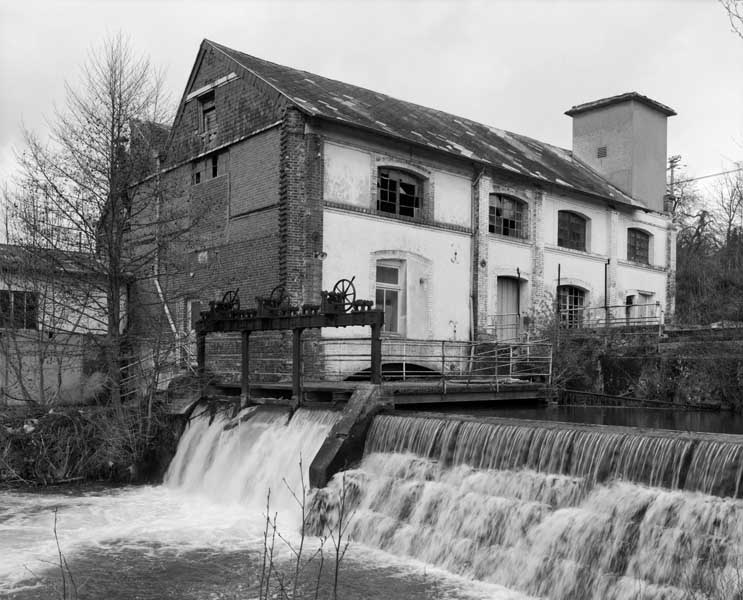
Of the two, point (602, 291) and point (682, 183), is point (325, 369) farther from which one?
point (682, 183)

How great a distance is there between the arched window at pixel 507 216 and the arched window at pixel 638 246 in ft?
18.9

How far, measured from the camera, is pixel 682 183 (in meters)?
44.8

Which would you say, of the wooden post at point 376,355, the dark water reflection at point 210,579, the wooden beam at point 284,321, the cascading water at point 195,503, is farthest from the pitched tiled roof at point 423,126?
the dark water reflection at point 210,579

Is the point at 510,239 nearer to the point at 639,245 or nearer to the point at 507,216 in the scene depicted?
the point at 507,216

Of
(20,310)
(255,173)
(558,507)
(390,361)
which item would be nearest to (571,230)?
(390,361)

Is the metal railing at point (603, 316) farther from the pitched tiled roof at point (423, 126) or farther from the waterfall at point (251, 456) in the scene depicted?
the waterfall at point (251, 456)

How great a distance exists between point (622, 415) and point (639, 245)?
11.6 m

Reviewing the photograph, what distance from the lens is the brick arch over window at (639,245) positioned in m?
25.7

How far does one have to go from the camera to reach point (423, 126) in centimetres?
2048

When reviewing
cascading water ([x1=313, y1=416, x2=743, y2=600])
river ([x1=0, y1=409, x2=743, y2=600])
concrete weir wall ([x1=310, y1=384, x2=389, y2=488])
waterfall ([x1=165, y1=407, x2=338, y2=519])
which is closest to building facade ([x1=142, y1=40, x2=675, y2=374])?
waterfall ([x1=165, y1=407, x2=338, y2=519])

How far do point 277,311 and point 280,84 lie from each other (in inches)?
262

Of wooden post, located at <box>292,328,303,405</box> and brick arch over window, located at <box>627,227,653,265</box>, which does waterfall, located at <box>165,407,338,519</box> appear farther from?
brick arch over window, located at <box>627,227,653,265</box>

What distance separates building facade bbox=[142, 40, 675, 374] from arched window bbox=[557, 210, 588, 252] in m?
0.06

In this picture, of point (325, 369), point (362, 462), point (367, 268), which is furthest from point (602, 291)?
point (362, 462)
